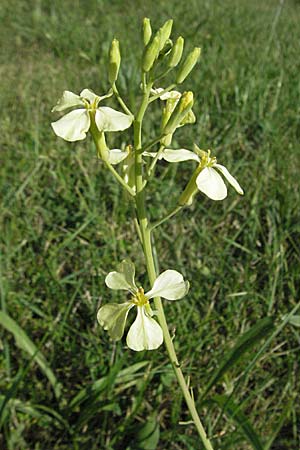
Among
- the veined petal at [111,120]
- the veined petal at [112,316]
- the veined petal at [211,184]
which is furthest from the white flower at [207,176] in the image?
the veined petal at [112,316]

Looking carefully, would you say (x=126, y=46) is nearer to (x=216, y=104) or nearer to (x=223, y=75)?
(x=223, y=75)

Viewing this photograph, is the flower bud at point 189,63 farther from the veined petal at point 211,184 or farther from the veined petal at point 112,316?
the veined petal at point 112,316

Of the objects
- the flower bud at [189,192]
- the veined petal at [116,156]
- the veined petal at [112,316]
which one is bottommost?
the veined petal at [112,316]

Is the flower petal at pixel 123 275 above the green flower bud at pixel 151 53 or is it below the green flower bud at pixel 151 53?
below

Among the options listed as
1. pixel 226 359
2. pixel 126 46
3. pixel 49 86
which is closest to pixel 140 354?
pixel 226 359

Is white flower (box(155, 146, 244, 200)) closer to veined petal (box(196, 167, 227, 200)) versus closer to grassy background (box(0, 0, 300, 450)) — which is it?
veined petal (box(196, 167, 227, 200))

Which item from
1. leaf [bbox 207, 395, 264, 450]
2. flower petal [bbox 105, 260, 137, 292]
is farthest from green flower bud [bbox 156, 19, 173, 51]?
leaf [bbox 207, 395, 264, 450]
